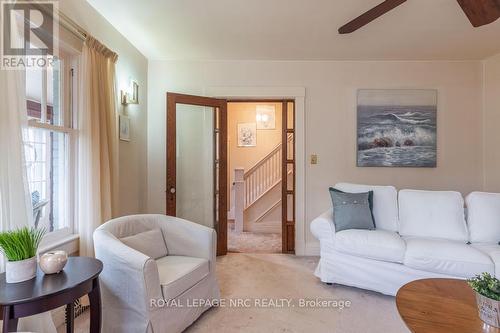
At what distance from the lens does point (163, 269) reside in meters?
1.99

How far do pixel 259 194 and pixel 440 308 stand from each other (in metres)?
3.79

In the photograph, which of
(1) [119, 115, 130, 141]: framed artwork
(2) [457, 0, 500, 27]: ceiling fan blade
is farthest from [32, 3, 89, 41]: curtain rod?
(2) [457, 0, 500, 27]: ceiling fan blade

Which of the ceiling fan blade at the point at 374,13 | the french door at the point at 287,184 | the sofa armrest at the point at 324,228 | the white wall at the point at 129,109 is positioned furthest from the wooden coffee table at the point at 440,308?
the white wall at the point at 129,109

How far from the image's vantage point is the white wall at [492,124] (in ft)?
11.0

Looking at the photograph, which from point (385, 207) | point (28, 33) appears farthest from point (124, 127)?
point (385, 207)

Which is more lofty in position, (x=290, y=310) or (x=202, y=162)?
(x=202, y=162)

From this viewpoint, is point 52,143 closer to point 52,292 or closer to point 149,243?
point 149,243

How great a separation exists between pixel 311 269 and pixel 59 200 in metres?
2.59

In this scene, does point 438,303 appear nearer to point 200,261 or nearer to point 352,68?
point 200,261

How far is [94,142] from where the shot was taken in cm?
220

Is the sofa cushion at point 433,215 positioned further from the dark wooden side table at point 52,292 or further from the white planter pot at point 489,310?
the dark wooden side table at point 52,292

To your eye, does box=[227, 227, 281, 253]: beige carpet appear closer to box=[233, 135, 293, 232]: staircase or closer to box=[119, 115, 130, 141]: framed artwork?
box=[233, 135, 293, 232]: staircase

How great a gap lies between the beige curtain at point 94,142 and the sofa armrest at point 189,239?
0.55m

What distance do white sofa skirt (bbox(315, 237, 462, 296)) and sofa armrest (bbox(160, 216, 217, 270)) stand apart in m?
1.15
